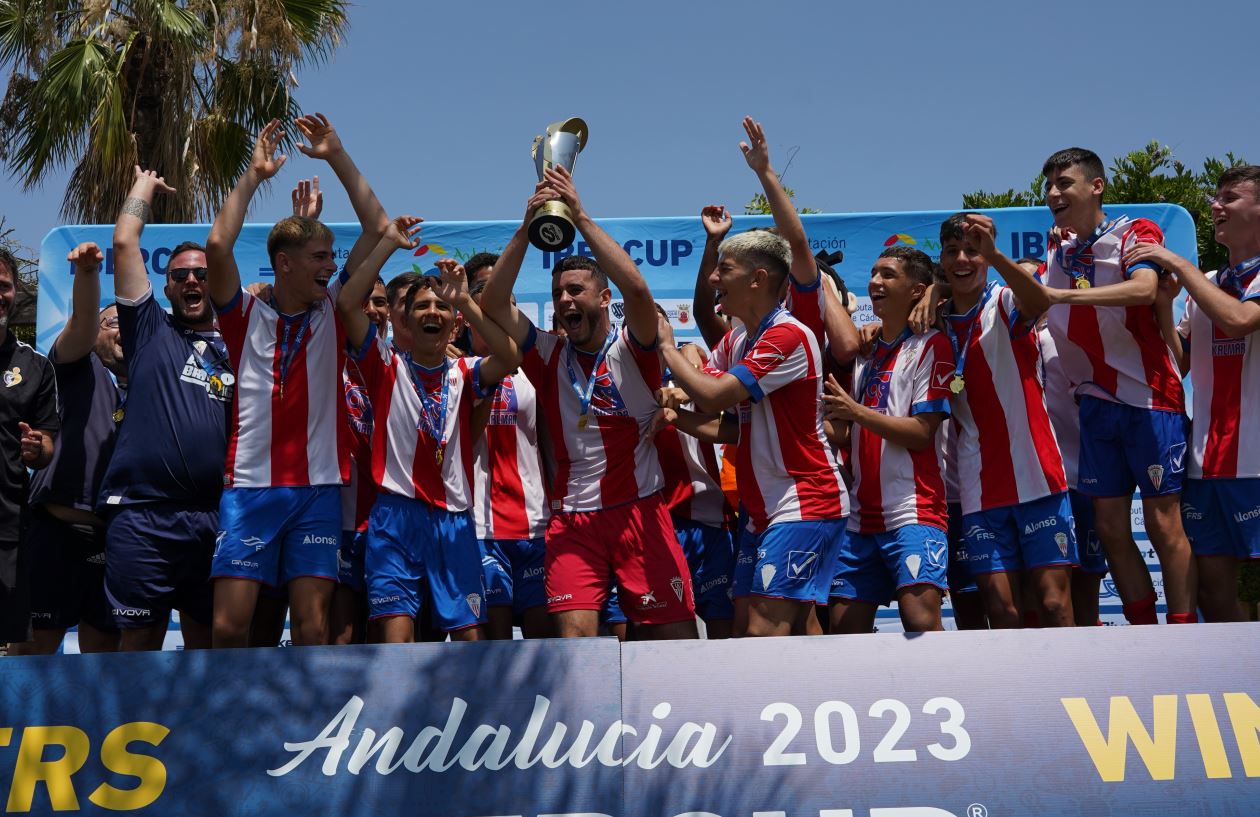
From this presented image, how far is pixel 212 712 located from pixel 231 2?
38.3 feet

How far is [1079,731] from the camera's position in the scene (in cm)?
391

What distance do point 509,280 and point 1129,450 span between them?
304 cm

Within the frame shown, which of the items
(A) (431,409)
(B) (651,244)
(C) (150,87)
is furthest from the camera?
(C) (150,87)

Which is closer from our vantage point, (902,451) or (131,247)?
(131,247)

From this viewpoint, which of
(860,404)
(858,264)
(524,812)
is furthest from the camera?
(858,264)

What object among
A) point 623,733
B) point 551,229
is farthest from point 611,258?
point 623,733

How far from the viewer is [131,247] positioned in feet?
15.7

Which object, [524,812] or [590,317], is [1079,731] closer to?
[524,812]

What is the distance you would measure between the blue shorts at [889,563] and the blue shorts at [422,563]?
1.69 m

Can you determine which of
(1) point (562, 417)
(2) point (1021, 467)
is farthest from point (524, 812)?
(2) point (1021, 467)

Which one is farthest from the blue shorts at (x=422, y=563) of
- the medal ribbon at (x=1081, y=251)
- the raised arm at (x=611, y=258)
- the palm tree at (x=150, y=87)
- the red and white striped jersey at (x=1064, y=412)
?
the palm tree at (x=150, y=87)

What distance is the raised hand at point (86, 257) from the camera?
15.6 feet

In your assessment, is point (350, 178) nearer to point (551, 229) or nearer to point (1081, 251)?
point (551, 229)

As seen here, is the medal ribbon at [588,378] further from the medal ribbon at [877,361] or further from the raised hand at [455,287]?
the medal ribbon at [877,361]
